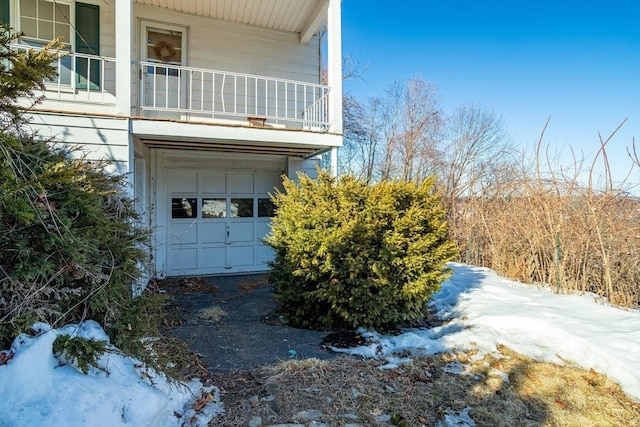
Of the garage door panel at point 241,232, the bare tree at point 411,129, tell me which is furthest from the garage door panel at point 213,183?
the bare tree at point 411,129

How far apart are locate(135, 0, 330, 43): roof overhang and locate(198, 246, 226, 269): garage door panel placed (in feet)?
15.4

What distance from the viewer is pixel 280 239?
195 inches

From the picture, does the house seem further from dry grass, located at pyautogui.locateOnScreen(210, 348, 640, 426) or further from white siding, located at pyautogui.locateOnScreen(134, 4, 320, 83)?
dry grass, located at pyautogui.locateOnScreen(210, 348, 640, 426)

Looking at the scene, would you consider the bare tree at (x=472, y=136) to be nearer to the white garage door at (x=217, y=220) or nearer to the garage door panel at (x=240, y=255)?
the white garage door at (x=217, y=220)

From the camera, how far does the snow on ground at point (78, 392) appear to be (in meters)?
1.88

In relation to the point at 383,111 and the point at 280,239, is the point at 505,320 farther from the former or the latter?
the point at 383,111

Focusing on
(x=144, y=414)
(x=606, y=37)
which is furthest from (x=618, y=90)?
(x=144, y=414)

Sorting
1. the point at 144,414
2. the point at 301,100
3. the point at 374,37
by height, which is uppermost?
→ the point at 374,37

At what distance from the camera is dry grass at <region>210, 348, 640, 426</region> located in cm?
270

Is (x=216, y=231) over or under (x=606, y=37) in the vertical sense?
under

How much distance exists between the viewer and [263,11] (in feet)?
22.5

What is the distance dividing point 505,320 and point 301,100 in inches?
228

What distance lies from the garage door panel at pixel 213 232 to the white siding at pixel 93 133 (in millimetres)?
2978

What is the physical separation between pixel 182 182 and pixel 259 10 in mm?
3730
